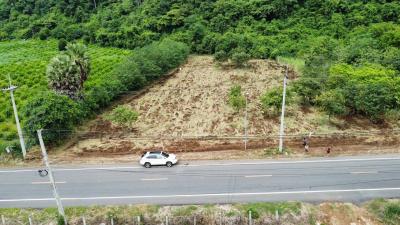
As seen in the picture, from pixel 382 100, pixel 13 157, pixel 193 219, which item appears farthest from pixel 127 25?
pixel 193 219

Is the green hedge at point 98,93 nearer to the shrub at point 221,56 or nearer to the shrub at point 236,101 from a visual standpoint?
the shrub at point 221,56

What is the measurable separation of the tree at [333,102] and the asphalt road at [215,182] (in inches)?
265

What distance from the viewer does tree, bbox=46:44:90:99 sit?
38.1 m

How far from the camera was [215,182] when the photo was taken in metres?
28.4

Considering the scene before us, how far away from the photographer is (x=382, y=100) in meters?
37.4

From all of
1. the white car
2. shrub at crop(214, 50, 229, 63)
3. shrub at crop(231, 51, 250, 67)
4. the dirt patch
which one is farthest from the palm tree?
the dirt patch

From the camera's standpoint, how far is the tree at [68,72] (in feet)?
125

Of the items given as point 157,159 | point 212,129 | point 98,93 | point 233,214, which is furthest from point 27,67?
point 233,214

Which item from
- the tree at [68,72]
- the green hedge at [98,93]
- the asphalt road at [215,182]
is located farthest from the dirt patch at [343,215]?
the tree at [68,72]

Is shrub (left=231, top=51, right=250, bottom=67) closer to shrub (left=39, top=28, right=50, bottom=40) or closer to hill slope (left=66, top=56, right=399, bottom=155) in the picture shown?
hill slope (left=66, top=56, right=399, bottom=155)

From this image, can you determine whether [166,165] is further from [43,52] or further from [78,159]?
[43,52]

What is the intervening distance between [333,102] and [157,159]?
1748cm

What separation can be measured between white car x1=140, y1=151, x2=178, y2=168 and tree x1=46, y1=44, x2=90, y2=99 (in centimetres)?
1238

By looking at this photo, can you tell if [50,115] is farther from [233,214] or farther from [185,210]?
[233,214]
